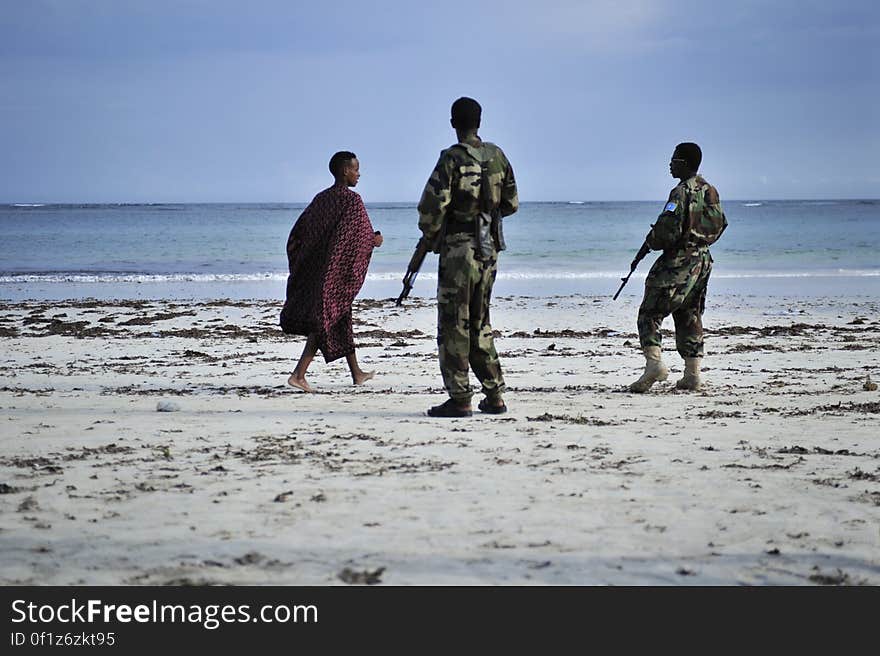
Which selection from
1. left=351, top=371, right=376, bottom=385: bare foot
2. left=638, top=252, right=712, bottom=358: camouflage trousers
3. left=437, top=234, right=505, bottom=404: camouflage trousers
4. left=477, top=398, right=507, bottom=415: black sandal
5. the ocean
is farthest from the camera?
the ocean

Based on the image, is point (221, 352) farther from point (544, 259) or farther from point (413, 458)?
point (544, 259)

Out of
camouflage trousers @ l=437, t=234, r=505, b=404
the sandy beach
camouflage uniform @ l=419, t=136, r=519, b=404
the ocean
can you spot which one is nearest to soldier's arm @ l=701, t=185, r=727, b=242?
the sandy beach

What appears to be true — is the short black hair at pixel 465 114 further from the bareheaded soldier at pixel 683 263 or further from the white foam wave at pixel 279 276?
the white foam wave at pixel 279 276

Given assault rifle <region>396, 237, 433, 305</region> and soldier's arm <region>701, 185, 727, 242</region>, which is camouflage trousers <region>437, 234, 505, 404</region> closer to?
assault rifle <region>396, 237, 433, 305</region>

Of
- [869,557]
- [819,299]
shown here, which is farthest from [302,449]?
[819,299]

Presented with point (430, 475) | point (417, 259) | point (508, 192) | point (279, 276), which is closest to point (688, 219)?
point (508, 192)

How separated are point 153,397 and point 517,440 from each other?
9.76ft

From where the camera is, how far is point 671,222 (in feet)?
24.0

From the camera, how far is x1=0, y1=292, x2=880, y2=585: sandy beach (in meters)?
3.63

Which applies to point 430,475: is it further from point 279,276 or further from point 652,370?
point 279,276

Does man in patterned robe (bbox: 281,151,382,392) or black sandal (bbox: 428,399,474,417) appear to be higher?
man in patterned robe (bbox: 281,151,382,392)

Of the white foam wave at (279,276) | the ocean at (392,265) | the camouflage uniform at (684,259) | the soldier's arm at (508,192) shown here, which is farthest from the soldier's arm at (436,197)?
the white foam wave at (279,276)

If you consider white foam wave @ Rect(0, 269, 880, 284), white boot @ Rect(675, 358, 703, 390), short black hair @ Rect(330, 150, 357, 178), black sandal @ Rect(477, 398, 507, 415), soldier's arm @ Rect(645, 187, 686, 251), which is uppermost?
short black hair @ Rect(330, 150, 357, 178)

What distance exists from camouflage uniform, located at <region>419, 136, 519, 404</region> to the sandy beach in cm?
40
